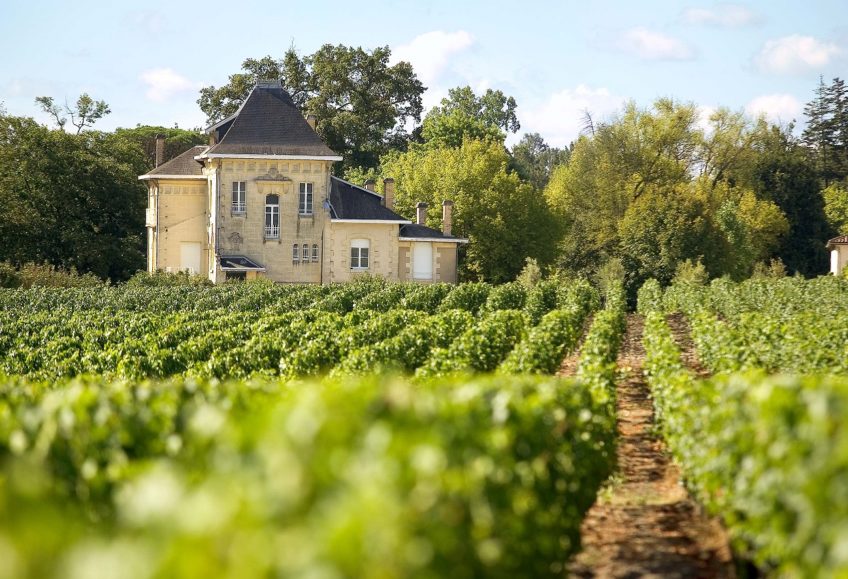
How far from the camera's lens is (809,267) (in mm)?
76375

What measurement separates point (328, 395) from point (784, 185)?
75.7m

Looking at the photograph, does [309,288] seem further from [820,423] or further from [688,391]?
[820,423]

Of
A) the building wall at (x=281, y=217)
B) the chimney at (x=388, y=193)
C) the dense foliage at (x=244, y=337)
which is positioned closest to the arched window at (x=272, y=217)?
the building wall at (x=281, y=217)

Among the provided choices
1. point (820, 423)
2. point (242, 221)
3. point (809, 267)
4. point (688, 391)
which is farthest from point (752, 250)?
point (820, 423)

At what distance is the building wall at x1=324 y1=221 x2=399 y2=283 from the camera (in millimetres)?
55531

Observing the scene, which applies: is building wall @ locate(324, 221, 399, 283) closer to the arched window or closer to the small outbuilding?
the arched window

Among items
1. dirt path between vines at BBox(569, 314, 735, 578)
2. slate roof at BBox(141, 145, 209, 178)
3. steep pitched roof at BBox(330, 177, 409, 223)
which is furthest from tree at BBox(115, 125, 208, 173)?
dirt path between vines at BBox(569, 314, 735, 578)

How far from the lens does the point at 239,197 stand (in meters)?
54.8

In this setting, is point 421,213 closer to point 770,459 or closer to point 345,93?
point 345,93

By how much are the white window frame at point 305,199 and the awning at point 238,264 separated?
10.4 feet

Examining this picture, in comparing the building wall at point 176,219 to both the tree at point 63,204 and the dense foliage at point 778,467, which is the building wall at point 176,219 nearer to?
the tree at point 63,204

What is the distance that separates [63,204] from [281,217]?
1310 centimetres

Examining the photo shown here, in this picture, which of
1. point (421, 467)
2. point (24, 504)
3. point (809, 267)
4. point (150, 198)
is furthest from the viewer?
point (809, 267)

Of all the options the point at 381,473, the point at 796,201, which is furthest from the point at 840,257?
the point at 381,473
